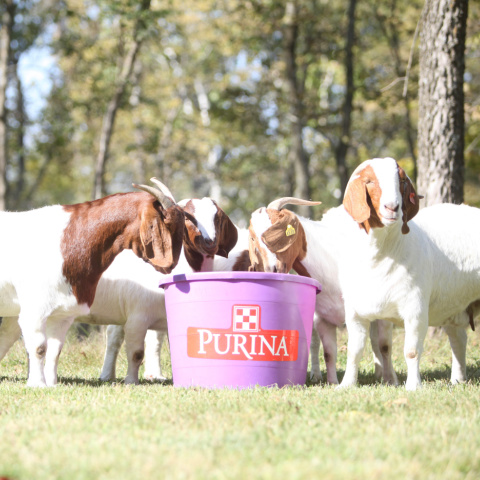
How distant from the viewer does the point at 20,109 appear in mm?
24688

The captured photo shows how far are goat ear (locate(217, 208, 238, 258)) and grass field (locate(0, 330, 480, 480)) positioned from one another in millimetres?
1424

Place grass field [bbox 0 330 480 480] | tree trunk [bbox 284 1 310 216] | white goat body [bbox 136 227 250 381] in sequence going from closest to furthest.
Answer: grass field [bbox 0 330 480 480]
white goat body [bbox 136 227 250 381]
tree trunk [bbox 284 1 310 216]

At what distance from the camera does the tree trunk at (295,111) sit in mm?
17062

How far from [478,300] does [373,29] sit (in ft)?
63.5

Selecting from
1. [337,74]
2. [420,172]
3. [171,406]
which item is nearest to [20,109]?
[337,74]

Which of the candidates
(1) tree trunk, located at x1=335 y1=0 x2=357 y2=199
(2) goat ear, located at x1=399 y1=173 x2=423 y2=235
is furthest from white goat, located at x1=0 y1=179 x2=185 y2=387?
(1) tree trunk, located at x1=335 y1=0 x2=357 y2=199

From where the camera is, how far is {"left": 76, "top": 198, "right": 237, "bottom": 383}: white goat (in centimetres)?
599

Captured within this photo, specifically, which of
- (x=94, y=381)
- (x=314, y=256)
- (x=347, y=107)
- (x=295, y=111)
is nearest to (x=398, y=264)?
(x=314, y=256)

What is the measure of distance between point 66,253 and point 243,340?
1.63 meters

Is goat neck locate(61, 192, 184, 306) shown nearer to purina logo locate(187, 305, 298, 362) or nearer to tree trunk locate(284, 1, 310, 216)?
purina logo locate(187, 305, 298, 362)

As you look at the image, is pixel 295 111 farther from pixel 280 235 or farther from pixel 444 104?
pixel 280 235

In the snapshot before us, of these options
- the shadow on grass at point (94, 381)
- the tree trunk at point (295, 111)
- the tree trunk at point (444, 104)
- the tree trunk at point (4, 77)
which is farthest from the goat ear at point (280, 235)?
the tree trunk at point (4, 77)

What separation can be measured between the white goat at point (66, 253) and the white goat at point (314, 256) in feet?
2.46

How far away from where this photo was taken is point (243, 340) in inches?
208
